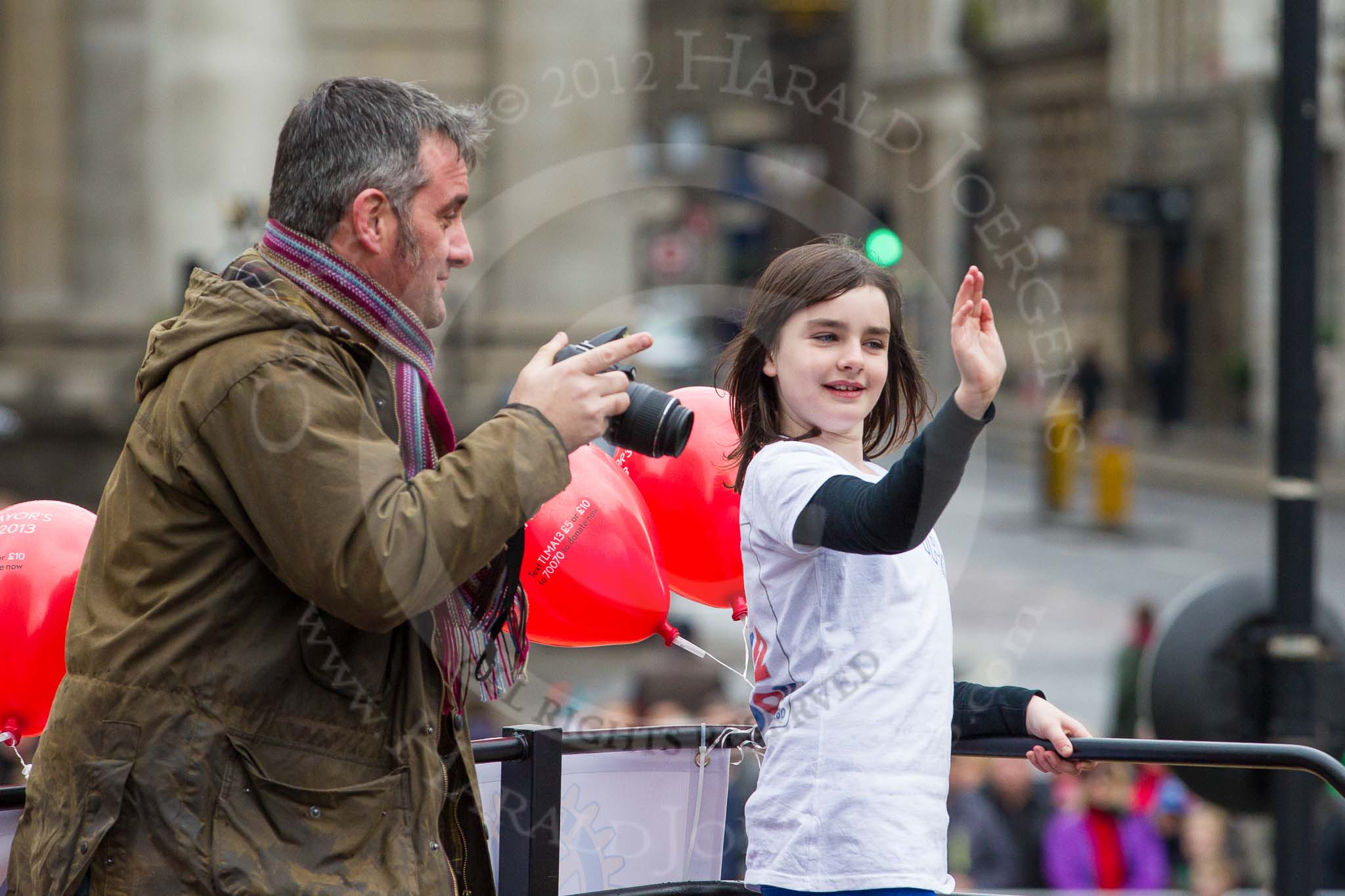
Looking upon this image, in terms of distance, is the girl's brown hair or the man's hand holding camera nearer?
the man's hand holding camera

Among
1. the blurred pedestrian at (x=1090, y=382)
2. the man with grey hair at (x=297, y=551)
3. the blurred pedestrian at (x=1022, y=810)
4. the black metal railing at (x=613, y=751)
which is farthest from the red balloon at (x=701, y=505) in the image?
the blurred pedestrian at (x=1090, y=382)

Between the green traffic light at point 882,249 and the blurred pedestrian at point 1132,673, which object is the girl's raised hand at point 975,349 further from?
the blurred pedestrian at point 1132,673

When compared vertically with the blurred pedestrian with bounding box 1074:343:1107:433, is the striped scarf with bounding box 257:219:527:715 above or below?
below

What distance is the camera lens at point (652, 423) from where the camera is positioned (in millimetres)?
2084

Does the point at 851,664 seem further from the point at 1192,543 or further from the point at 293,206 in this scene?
the point at 1192,543

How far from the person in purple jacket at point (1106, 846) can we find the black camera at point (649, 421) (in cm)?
541

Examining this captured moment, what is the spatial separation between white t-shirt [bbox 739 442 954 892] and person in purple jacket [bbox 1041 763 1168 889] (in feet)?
16.4

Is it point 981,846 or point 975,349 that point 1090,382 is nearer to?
point 981,846

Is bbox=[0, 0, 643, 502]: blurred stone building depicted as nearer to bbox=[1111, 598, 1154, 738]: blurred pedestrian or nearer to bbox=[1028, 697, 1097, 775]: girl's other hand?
bbox=[1111, 598, 1154, 738]: blurred pedestrian

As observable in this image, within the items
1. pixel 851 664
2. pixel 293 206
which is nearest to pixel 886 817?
pixel 851 664

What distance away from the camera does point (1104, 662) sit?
551 inches

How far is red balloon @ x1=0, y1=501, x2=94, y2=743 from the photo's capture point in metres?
2.66

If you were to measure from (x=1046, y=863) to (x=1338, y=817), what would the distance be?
1.24 meters

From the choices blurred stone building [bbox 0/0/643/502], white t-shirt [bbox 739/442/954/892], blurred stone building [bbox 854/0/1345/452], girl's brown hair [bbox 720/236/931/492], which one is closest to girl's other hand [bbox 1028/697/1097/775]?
white t-shirt [bbox 739/442/954/892]
